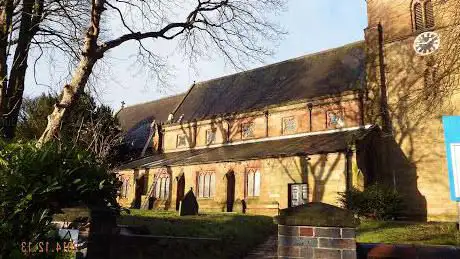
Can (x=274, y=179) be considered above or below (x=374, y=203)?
above

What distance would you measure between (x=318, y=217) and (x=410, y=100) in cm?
2057

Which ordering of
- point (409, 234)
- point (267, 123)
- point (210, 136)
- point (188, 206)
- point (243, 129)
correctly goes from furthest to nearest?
1. point (210, 136)
2. point (243, 129)
3. point (267, 123)
4. point (188, 206)
5. point (409, 234)

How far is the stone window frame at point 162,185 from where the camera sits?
32719 mm

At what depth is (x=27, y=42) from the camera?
1327 cm

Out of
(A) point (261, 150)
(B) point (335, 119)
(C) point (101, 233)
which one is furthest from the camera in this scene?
(A) point (261, 150)

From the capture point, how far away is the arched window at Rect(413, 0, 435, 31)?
26062 millimetres

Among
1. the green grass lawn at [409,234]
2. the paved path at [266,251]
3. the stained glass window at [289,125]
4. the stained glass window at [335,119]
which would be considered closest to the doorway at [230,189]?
the stained glass window at [289,125]

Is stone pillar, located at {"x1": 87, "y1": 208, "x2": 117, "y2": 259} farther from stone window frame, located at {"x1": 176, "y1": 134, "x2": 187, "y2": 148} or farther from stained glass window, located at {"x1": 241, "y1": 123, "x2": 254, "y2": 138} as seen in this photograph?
stone window frame, located at {"x1": 176, "y1": 134, "x2": 187, "y2": 148}

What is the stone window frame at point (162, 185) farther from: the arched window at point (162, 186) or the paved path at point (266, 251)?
the paved path at point (266, 251)

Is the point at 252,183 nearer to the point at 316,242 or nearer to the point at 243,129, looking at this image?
the point at 243,129

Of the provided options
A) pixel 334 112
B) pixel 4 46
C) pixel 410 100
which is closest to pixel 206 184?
pixel 334 112

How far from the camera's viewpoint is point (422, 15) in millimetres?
26469

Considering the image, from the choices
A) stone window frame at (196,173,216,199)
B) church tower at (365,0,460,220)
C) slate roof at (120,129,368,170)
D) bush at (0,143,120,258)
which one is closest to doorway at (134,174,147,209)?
slate roof at (120,129,368,170)

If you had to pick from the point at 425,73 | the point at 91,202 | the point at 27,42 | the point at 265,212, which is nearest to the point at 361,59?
the point at 425,73
